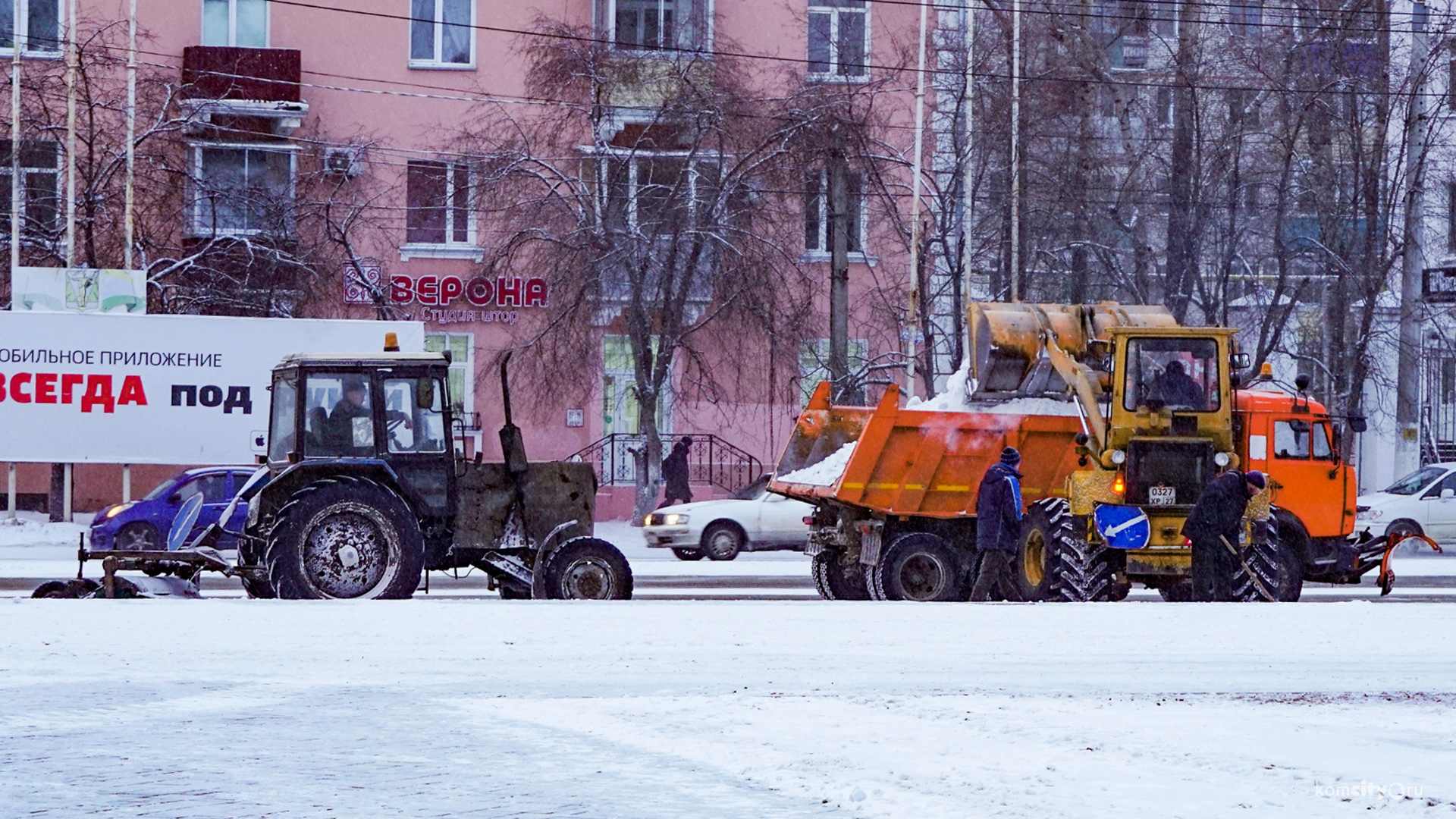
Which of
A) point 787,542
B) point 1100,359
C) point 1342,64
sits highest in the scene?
point 1342,64

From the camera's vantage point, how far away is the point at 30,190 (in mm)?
34625

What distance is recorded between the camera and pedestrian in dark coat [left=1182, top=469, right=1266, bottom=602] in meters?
17.0

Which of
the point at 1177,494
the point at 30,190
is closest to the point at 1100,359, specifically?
the point at 1177,494

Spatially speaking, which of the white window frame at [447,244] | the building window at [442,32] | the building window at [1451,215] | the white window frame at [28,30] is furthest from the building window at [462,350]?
the building window at [1451,215]

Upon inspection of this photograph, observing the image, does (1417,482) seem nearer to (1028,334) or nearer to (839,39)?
(839,39)

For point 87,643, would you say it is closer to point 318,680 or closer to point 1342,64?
point 318,680

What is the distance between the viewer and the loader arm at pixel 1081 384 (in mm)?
18297

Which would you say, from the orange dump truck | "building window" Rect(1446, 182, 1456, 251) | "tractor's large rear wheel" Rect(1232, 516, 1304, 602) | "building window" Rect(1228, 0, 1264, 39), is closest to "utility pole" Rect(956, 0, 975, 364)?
"building window" Rect(1228, 0, 1264, 39)

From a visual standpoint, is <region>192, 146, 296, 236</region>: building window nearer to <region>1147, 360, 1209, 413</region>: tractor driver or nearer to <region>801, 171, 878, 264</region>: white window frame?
<region>801, 171, 878, 264</region>: white window frame

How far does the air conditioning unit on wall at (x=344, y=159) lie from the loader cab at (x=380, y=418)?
20027 millimetres

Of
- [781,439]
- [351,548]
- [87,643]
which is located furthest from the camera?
[781,439]

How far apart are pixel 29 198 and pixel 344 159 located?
5351mm

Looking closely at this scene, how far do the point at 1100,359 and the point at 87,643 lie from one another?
9833 mm

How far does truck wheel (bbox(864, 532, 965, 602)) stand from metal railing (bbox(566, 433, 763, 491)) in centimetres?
1715
